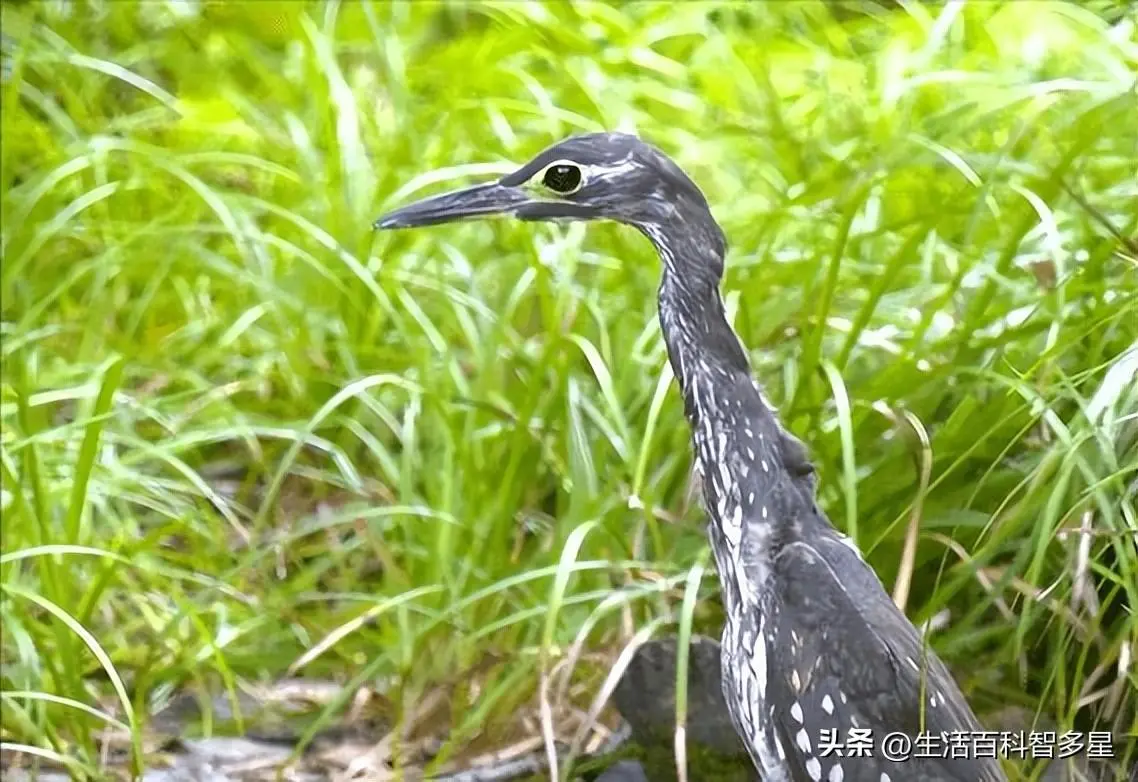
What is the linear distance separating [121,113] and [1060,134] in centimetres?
252

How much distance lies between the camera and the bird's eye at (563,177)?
5.54 ft

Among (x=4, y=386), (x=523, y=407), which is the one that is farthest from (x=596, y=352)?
(x=4, y=386)

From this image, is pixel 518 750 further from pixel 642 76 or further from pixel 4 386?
pixel 642 76

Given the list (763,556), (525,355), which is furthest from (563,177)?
(525,355)

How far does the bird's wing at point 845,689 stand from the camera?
1.63 m

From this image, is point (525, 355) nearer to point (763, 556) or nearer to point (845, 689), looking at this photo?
point (763, 556)

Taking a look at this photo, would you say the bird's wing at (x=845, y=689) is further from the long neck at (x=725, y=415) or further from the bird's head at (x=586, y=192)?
the bird's head at (x=586, y=192)

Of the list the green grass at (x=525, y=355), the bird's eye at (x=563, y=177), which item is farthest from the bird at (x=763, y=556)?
the green grass at (x=525, y=355)

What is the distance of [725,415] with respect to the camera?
1.70 meters

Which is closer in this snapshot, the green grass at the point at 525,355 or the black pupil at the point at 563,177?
the black pupil at the point at 563,177

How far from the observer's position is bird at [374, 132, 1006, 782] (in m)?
1.63

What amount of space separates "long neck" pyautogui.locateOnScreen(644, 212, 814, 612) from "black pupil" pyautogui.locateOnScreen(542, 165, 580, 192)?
0.33 feet

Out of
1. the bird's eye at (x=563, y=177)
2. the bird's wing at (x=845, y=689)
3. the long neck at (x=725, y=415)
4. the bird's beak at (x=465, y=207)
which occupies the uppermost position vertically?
the bird's eye at (x=563, y=177)

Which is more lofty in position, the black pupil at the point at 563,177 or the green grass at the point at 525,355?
the black pupil at the point at 563,177
